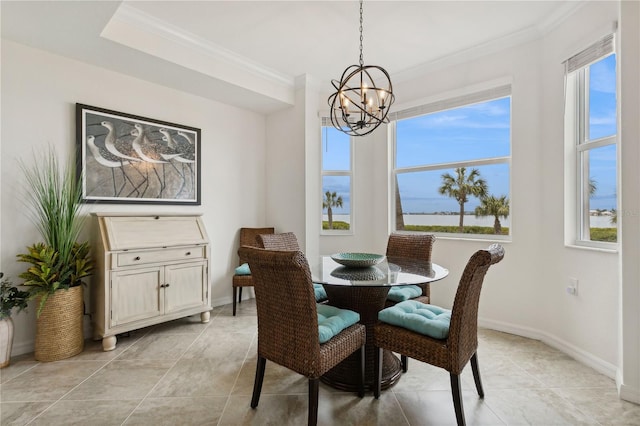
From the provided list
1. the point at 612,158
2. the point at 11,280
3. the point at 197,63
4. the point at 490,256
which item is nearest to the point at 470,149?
the point at 612,158

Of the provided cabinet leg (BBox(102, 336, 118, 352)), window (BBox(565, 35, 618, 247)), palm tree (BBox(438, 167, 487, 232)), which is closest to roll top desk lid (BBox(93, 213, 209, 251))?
cabinet leg (BBox(102, 336, 118, 352))

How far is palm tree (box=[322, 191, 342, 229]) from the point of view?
3963 millimetres

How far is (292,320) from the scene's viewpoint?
1501 mm

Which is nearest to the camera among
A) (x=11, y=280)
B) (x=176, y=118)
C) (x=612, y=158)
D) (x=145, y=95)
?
(x=612, y=158)

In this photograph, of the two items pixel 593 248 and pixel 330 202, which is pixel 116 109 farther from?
pixel 593 248

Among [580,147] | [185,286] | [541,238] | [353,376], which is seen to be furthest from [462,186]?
[185,286]

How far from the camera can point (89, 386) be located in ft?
6.33

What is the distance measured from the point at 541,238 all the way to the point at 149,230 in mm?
3539

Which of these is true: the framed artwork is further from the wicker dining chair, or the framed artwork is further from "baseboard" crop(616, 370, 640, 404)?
"baseboard" crop(616, 370, 640, 404)

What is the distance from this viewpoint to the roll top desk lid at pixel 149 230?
250 centimetres

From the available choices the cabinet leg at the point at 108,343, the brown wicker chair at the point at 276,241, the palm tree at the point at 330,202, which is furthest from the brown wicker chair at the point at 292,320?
the palm tree at the point at 330,202

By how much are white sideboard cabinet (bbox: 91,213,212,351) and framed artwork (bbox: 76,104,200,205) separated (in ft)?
1.21

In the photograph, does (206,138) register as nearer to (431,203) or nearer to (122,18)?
(122,18)

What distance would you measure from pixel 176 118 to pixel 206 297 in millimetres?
1973
